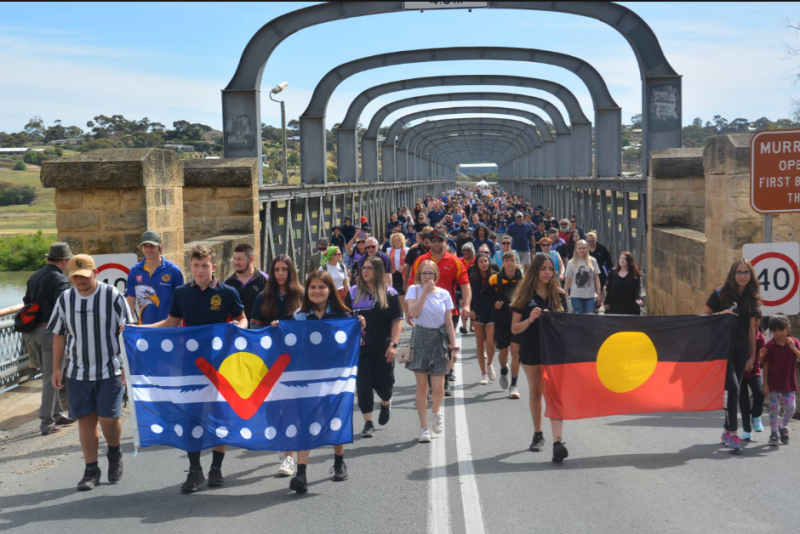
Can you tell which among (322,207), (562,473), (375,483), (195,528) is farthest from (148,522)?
(322,207)

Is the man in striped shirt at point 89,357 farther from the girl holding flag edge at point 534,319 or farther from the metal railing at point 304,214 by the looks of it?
the metal railing at point 304,214

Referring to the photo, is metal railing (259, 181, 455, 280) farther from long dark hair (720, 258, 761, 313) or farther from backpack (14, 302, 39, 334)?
long dark hair (720, 258, 761, 313)

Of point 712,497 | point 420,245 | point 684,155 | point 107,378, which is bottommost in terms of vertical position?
point 712,497

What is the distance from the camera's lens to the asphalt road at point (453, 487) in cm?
524

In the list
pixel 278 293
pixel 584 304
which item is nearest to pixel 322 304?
pixel 278 293

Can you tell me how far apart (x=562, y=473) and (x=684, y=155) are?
910 centimetres

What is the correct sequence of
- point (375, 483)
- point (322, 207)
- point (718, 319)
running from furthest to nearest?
point (322, 207) < point (718, 319) < point (375, 483)

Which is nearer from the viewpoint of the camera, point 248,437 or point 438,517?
point 438,517

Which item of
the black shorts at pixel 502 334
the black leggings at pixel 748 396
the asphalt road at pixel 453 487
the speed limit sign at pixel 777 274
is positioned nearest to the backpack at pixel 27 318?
the asphalt road at pixel 453 487

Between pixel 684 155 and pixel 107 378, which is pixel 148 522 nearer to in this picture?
pixel 107 378

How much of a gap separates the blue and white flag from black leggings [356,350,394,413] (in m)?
0.98

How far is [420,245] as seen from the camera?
12578mm

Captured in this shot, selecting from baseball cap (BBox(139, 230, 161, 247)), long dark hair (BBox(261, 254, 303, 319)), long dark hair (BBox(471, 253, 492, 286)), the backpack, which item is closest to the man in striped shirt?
long dark hair (BBox(261, 254, 303, 319))

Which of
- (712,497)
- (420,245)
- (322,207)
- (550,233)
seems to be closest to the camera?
(712,497)
